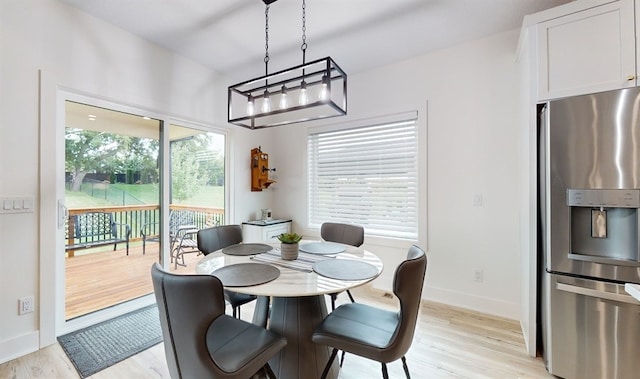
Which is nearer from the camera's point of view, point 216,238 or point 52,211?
point 52,211

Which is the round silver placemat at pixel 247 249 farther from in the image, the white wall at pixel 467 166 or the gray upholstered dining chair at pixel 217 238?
the white wall at pixel 467 166

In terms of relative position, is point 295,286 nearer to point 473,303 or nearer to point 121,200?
point 473,303

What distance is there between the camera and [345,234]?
2.57m

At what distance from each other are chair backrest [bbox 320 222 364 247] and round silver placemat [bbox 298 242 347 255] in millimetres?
358

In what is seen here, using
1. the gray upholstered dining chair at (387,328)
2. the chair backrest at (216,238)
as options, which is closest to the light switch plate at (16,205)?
the chair backrest at (216,238)

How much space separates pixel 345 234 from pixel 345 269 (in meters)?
0.98

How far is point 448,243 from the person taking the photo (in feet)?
9.05

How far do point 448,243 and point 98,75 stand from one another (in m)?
3.62

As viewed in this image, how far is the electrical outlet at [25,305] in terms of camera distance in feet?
6.30

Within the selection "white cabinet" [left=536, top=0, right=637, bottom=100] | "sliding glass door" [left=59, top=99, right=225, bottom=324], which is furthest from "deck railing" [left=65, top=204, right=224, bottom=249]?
"white cabinet" [left=536, top=0, right=637, bottom=100]

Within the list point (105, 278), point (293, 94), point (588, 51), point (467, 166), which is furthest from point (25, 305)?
point (588, 51)

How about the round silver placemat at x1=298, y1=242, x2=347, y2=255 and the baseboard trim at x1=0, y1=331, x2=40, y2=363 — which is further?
the round silver placemat at x1=298, y1=242, x2=347, y2=255

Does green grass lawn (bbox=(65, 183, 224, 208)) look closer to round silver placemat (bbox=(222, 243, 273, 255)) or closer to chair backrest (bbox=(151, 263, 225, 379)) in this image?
round silver placemat (bbox=(222, 243, 273, 255))

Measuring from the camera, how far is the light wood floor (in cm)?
173
